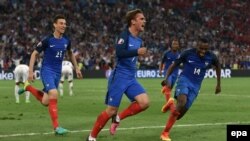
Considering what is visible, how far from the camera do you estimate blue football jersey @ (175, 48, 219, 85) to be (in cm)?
1433

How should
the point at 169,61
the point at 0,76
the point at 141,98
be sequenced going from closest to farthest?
the point at 141,98 < the point at 169,61 < the point at 0,76

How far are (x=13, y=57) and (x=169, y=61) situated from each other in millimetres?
30479

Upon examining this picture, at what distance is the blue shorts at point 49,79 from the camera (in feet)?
48.0

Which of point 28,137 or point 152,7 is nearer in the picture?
point 28,137

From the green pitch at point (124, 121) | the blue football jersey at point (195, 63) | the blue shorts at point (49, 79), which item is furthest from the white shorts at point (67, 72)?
the blue football jersey at point (195, 63)

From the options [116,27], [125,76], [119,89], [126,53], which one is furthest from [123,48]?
[116,27]

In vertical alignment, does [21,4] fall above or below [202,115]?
above

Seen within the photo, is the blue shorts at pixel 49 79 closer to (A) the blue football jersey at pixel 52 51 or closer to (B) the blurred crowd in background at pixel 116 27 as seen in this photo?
(A) the blue football jersey at pixel 52 51

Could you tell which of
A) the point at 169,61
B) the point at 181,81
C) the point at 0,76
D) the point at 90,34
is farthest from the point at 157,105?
the point at 90,34

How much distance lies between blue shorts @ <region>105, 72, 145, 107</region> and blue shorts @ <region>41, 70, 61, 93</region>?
2509 mm

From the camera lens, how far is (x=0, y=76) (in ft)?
166

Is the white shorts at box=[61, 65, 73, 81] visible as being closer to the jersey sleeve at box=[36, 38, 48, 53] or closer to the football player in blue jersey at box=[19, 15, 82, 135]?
the football player in blue jersey at box=[19, 15, 82, 135]

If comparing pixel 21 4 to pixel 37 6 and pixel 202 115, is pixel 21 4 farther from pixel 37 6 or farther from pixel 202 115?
pixel 202 115

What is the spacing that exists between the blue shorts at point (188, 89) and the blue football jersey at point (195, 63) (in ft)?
0.48
